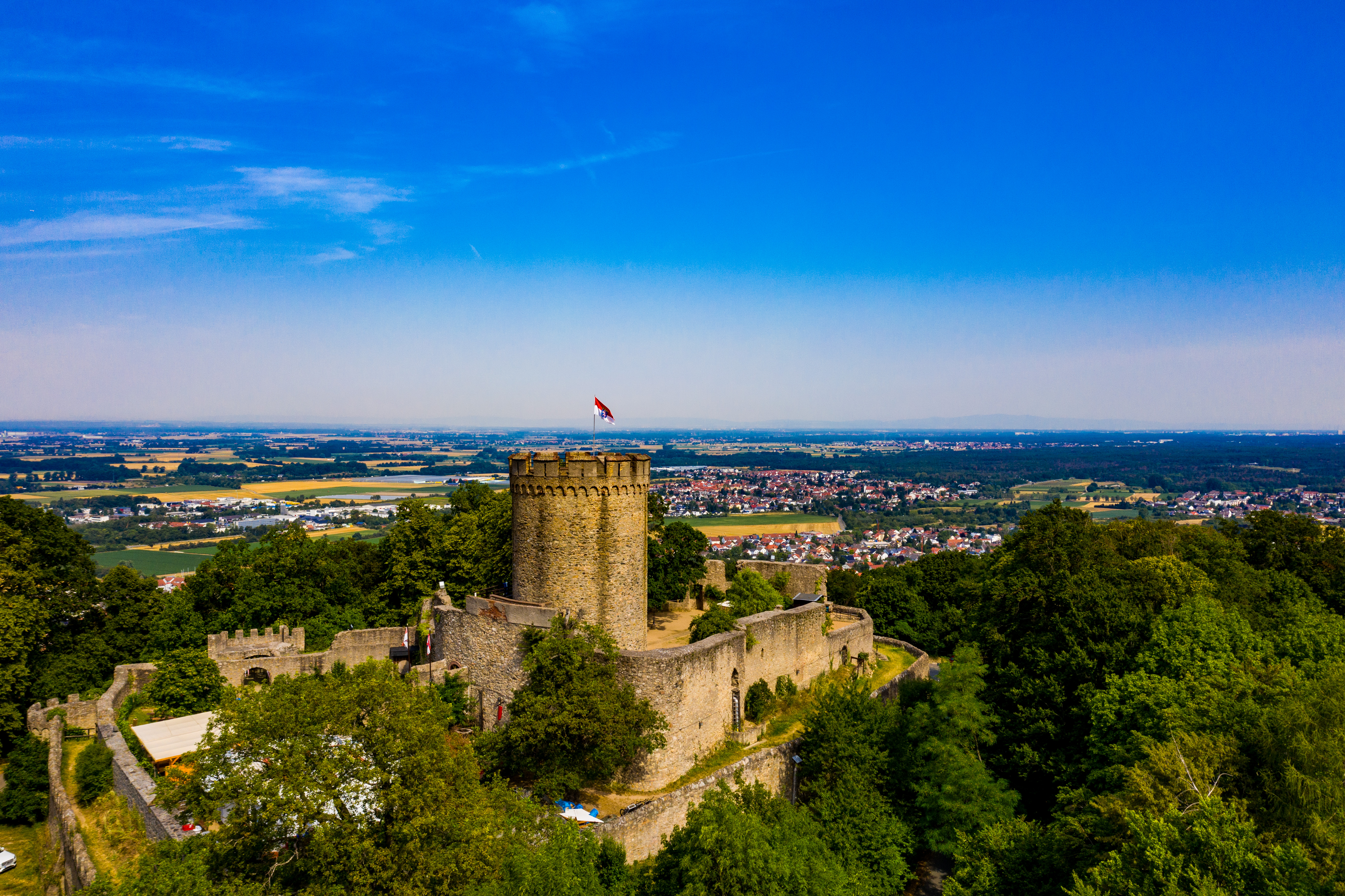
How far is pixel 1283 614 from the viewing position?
82.9ft

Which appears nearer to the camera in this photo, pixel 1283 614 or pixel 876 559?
pixel 1283 614

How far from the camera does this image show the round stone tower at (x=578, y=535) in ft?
74.5

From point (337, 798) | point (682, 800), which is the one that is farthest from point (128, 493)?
point (337, 798)

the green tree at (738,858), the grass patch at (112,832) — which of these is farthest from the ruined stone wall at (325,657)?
the green tree at (738,858)

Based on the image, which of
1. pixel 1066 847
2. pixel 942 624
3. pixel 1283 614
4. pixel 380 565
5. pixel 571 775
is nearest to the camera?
pixel 1066 847

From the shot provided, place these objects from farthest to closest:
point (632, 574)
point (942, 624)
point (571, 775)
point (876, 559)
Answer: point (876, 559)
point (942, 624)
point (632, 574)
point (571, 775)

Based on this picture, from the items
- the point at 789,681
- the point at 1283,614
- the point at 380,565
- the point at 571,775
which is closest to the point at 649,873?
the point at 571,775

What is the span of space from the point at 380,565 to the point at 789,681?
2363 centimetres

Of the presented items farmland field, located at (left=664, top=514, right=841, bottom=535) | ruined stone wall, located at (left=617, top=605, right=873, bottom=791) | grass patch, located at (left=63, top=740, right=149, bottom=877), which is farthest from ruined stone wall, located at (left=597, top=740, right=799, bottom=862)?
farmland field, located at (left=664, top=514, right=841, bottom=535)

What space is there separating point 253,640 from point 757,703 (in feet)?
64.7

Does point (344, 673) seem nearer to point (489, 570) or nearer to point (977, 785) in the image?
point (489, 570)

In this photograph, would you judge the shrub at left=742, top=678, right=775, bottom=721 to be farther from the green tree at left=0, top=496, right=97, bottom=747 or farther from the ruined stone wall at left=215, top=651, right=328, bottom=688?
the green tree at left=0, top=496, right=97, bottom=747

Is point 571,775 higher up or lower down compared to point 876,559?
higher up

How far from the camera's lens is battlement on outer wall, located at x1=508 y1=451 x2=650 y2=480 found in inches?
891
